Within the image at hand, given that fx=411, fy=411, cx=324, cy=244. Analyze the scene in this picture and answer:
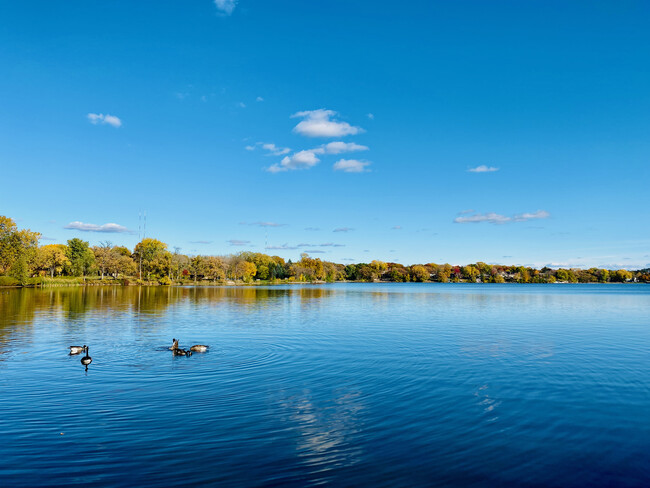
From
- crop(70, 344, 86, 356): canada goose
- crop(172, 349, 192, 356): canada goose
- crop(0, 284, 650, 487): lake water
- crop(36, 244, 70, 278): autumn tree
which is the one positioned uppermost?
crop(36, 244, 70, 278): autumn tree

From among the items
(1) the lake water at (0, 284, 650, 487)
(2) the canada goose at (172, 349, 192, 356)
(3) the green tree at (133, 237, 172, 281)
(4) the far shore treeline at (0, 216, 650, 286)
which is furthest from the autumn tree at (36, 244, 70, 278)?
(2) the canada goose at (172, 349, 192, 356)

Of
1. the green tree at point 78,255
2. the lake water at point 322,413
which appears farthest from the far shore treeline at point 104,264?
the lake water at point 322,413

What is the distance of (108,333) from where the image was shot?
85.7ft

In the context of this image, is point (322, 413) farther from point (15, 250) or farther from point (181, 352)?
point (15, 250)

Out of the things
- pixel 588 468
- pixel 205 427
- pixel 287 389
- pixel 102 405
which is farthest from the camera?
pixel 287 389

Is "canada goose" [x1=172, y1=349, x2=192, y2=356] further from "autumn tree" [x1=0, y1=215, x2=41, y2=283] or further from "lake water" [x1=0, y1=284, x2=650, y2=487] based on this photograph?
"autumn tree" [x1=0, y1=215, x2=41, y2=283]

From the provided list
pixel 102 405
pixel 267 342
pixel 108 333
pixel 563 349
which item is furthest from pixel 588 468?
pixel 108 333

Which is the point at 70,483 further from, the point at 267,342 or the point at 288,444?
the point at 267,342

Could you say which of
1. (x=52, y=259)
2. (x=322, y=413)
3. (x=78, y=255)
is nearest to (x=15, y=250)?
(x=52, y=259)

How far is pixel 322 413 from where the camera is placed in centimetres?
1177

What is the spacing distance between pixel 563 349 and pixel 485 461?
17399 millimetres

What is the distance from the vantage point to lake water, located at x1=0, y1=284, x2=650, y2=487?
847cm

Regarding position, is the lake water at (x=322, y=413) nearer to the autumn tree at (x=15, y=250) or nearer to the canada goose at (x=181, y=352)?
the canada goose at (x=181, y=352)

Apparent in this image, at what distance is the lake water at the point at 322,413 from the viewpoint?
333 inches
